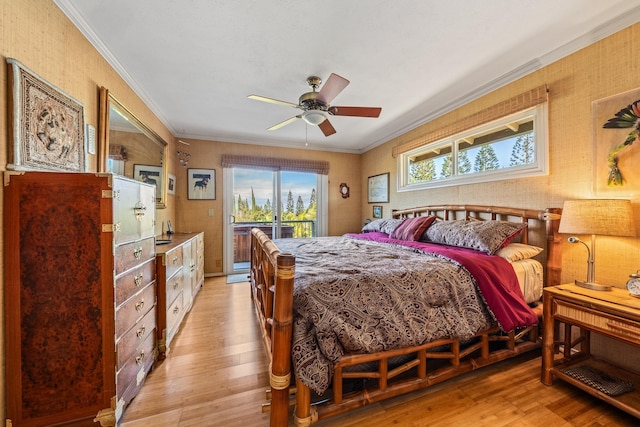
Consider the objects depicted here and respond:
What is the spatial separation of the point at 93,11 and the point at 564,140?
3.71 meters

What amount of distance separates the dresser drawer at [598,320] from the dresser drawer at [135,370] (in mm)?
2761

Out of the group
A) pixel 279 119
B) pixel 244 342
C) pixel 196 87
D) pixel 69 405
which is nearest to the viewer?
pixel 69 405

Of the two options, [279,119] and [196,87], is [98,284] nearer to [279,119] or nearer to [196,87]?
[196,87]

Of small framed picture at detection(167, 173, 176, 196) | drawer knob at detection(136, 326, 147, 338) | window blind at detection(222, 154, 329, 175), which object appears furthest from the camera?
window blind at detection(222, 154, 329, 175)

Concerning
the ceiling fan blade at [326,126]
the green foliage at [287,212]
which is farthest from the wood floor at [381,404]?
the green foliage at [287,212]

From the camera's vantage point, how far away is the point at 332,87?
2.12m

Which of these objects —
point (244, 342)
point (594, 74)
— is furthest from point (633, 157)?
point (244, 342)

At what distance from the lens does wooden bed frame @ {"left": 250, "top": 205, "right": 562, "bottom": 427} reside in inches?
48.6

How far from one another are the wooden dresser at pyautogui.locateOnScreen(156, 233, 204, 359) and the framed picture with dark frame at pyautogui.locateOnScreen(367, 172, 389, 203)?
322 centimetres

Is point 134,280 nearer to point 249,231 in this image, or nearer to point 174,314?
point 174,314

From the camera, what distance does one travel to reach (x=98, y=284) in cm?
128

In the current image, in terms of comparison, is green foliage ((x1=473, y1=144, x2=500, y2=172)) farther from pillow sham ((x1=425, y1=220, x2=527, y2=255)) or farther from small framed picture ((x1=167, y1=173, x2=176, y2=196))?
small framed picture ((x1=167, y1=173, x2=176, y2=196))

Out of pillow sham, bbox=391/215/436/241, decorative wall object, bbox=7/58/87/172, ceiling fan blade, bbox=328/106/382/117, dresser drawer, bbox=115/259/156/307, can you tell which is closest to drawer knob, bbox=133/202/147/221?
dresser drawer, bbox=115/259/156/307

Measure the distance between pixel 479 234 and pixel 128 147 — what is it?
344 cm
